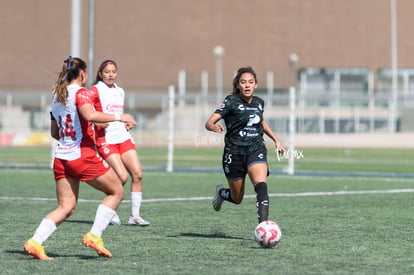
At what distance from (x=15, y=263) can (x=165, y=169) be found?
58.4 feet

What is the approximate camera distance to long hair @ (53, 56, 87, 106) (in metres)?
8.59

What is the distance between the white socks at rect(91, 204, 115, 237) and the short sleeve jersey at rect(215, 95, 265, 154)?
2165 mm

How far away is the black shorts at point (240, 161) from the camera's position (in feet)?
34.2

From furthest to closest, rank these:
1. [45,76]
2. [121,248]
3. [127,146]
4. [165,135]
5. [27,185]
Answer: [45,76]
[165,135]
[27,185]
[127,146]
[121,248]

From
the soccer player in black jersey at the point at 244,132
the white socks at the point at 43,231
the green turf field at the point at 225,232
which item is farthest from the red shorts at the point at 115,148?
the white socks at the point at 43,231

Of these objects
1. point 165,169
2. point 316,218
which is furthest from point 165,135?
point 316,218

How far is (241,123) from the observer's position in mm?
10461

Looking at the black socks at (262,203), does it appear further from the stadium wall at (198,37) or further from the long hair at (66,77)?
the stadium wall at (198,37)

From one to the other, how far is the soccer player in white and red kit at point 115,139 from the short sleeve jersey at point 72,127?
10.9ft

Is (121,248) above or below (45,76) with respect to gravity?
below

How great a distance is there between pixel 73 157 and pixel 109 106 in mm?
3807

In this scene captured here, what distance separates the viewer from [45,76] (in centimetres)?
7381

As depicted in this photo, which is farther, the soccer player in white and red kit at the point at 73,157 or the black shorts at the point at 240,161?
the black shorts at the point at 240,161

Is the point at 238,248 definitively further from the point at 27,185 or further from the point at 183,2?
the point at 183,2
